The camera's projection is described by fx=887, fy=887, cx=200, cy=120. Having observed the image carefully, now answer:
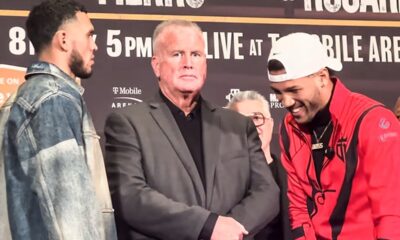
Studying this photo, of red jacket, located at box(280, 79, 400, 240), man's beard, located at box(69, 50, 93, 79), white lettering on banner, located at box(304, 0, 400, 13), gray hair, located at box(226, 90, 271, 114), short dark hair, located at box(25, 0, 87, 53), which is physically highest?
white lettering on banner, located at box(304, 0, 400, 13)

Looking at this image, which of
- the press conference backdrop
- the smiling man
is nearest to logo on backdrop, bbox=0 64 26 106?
the press conference backdrop

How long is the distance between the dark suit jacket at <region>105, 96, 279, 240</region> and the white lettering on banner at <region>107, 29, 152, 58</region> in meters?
1.34

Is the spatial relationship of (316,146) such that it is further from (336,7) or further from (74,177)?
(336,7)

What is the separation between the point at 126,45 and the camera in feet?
15.1

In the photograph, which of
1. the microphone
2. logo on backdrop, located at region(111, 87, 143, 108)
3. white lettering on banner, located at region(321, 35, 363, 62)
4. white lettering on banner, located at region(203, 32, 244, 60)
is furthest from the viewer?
white lettering on banner, located at region(321, 35, 363, 62)

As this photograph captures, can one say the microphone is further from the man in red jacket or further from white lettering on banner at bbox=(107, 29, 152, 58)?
white lettering on banner at bbox=(107, 29, 152, 58)

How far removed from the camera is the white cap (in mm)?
3104

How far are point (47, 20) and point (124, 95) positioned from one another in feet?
5.31

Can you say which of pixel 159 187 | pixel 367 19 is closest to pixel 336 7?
pixel 367 19

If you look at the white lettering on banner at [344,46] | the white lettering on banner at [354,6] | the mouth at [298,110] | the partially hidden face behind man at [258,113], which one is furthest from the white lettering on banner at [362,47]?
the mouth at [298,110]

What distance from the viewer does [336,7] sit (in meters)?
4.89

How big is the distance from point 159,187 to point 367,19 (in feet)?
7.40

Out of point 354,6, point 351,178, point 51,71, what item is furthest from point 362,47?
point 51,71

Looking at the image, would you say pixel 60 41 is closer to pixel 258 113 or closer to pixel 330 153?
pixel 330 153
